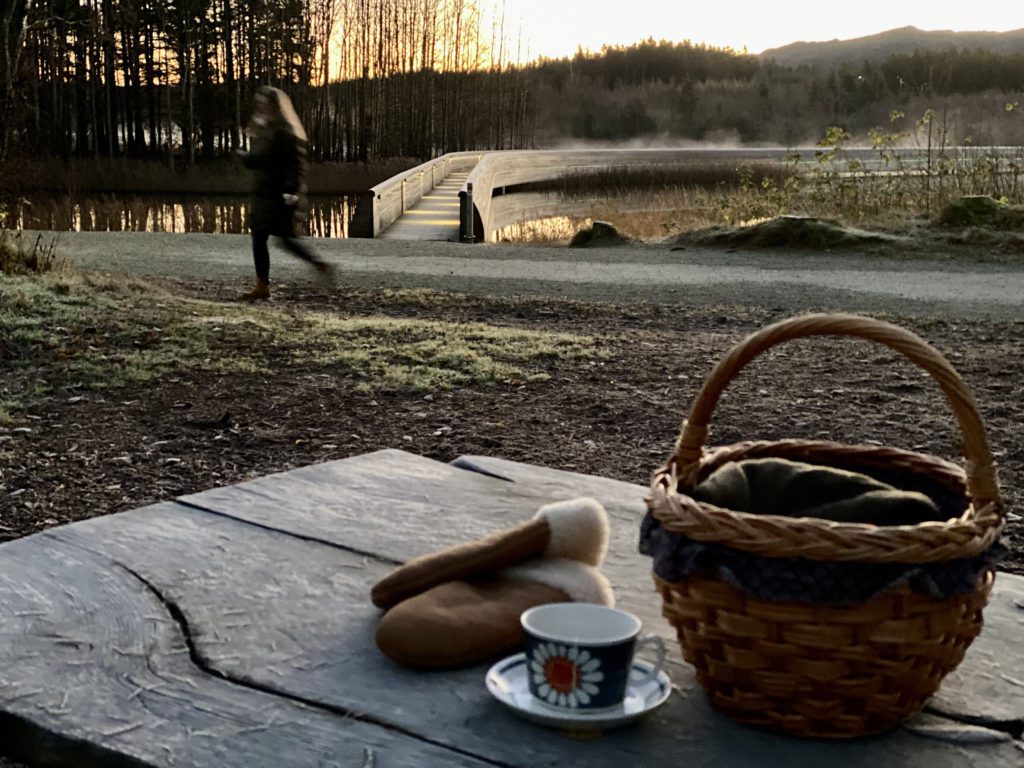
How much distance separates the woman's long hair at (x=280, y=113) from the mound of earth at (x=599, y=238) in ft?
22.7

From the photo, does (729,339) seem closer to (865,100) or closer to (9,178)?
(9,178)

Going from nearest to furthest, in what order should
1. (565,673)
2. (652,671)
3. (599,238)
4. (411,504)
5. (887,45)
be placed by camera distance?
1. (565,673)
2. (652,671)
3. (411,504)
4. (599,238)
5. (887,45)

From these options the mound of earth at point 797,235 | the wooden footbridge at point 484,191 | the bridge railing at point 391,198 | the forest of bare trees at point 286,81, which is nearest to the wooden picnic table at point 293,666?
the mound of earth at point 797,235

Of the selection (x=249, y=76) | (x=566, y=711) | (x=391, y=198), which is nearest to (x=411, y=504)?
(x=566, y=711)

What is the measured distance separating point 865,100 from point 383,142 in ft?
111

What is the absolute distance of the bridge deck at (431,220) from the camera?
1773 centimetres

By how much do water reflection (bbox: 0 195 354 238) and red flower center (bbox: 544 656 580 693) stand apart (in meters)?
15.5

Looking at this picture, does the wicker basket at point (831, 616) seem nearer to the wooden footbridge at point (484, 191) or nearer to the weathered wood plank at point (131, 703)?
the weathered wood plank at point (131, 703)

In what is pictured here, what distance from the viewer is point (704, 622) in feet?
3.70

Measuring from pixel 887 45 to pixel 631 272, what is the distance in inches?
5482

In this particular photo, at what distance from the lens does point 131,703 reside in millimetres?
1244

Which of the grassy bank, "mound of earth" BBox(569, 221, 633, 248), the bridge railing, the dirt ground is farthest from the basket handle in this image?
the bridge railing

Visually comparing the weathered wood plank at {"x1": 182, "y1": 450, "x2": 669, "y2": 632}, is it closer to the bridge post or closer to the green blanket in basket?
the green blanket in basket

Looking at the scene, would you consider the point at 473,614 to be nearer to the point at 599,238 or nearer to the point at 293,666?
the point at 293,666
